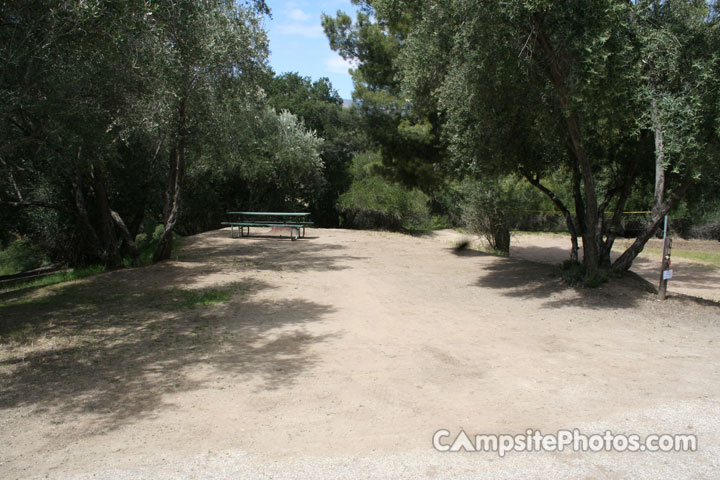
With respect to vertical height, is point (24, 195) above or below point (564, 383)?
above

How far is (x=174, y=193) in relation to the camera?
1145 cm

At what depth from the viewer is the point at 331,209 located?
26.5 m

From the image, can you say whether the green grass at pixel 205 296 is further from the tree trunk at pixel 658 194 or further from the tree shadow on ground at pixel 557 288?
the tree trunk at pixel 658 194

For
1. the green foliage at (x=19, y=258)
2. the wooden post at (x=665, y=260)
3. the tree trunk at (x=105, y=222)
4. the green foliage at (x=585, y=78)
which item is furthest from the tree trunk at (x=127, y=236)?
the wooden post at (x=665, y=260)

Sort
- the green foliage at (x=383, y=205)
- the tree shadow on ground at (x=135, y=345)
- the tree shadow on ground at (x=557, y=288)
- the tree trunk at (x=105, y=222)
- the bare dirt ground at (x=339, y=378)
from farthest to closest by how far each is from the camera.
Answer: the green foliage at (x=383, y=205) → the tree trunk at (x=105, y=222) → the tree shadow on ground at (x=557, y=288) → the tree shadow on ground at (x=135, y=345) → the bare dirt ground at (x=339, y=378)

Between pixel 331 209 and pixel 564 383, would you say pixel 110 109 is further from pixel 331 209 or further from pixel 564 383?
pixel 331 209

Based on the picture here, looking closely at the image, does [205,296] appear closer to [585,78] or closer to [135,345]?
[135,345]

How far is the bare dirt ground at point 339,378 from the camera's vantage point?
331 cm

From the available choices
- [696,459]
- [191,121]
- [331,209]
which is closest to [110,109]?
[191,121]

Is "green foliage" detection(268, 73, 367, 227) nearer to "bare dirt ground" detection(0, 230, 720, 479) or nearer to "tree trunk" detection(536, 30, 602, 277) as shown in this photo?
"tree trunk" detection(536, 30, 602, 277)

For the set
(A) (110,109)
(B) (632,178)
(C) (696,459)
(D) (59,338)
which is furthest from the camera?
(B) (632,178)

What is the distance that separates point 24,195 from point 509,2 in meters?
11.7

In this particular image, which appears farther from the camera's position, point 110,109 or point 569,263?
point 569,263

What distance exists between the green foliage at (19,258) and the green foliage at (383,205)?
11.2 m
